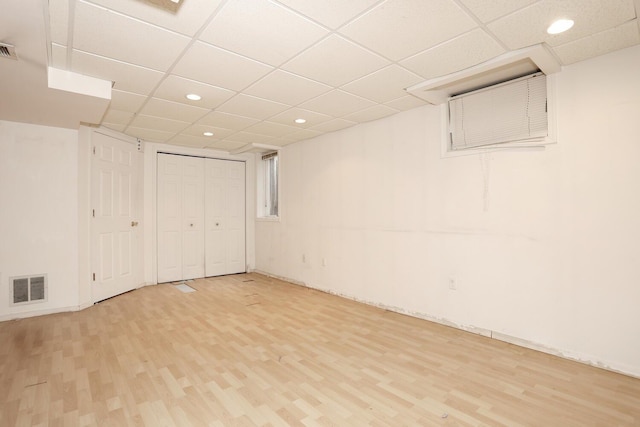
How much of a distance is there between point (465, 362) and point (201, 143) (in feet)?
17.0

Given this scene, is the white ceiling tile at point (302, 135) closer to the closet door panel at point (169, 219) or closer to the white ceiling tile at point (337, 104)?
the white ceiling tile at point (337, 104)

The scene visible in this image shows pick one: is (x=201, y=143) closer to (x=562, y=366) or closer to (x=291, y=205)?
(x=291, y=205)

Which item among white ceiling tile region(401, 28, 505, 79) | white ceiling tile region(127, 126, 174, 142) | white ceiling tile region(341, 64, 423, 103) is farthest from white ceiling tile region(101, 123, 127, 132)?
white ceiling tile region(401, 28, 505, 79)

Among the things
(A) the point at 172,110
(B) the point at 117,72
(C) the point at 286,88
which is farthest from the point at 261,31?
(A) the point at 172,110

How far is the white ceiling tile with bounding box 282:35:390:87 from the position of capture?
238 centimetres

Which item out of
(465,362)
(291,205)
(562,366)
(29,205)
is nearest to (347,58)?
(465,362)

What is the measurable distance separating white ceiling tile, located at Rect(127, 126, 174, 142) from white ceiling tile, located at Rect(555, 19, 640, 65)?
496 cm

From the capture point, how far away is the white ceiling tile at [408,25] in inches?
75.9

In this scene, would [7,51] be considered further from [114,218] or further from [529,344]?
[529,344]

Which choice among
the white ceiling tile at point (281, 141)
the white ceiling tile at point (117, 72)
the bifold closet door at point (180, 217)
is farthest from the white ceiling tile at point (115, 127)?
the white ceiling tile at point (281, 141)

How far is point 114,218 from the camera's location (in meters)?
4.69

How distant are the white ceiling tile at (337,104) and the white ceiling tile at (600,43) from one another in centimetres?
178

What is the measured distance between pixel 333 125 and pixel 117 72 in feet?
8.70

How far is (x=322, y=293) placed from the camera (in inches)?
193
